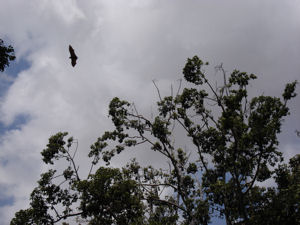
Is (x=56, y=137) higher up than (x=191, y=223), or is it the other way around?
(x=56, y=137)

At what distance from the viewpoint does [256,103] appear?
11453 millimetres

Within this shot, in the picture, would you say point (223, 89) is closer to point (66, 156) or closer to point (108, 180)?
point (108, 180)

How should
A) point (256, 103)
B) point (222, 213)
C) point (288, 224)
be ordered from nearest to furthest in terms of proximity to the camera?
1. point (288, 224)
2. point (256, 103)
3. point (222, 213)

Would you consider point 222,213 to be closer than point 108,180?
No

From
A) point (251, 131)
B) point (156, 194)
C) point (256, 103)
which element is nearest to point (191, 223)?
point (156, 194)

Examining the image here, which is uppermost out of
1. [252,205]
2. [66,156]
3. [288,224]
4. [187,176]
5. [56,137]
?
[56,137]

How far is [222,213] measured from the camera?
1401 cm

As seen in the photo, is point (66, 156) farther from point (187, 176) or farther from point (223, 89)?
point (223, 89)

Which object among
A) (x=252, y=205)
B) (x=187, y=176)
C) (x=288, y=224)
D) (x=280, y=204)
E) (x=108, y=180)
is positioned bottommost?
(x=288, y=224)

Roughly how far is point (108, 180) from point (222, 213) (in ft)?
23.7

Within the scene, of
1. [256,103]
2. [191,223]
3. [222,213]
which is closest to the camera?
[256,103]

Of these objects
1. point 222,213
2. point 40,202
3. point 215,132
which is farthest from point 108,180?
point 222,213

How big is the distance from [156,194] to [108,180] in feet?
16.8

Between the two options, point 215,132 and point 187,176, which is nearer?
point 215,132
